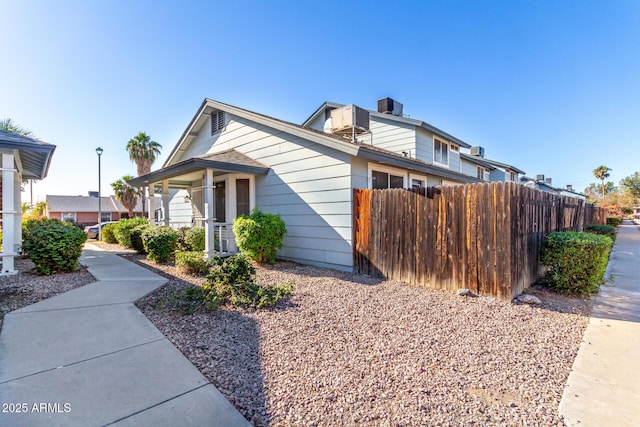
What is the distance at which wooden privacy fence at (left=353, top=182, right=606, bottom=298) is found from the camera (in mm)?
5199

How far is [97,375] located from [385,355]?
280 centimetres

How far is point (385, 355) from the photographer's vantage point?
10.7 feet

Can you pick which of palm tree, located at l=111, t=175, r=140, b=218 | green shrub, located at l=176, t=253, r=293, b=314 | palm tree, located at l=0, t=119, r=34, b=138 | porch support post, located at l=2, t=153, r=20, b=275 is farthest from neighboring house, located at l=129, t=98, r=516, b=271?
palm tree, located at l=111, t=175, r=140, b=218

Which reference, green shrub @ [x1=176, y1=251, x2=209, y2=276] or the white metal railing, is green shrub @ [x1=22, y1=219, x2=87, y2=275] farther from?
the white metal railing

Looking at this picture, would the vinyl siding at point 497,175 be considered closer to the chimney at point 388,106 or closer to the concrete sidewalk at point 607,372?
the chimney at point 388,106

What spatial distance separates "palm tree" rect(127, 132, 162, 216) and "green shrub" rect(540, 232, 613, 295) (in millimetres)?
27864

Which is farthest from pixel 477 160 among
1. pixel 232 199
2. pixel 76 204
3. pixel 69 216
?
pixel 76 204

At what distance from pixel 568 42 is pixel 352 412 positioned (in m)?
14.9

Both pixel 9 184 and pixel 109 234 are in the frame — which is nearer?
pixel 9 184

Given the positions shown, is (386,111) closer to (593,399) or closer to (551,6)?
(551,6)

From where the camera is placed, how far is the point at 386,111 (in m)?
15.5

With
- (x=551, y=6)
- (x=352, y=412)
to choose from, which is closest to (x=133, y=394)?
(x=352, y=412)

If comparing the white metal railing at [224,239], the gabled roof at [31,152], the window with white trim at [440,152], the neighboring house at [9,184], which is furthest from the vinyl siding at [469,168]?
the neighboring house at [9,184]

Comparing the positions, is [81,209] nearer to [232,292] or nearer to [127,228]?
[127,228]
